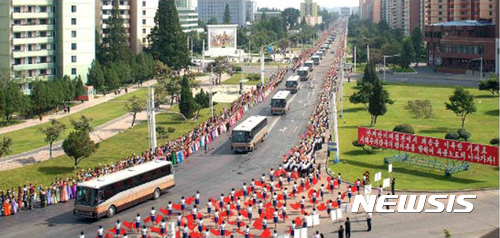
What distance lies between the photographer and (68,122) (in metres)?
70.6

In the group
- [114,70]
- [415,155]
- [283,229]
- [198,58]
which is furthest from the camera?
[198,58]

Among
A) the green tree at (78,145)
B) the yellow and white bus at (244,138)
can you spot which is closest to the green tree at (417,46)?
the yellow and white bus at (244,138)

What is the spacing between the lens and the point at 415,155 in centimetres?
4941

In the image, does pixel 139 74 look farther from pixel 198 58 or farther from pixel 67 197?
pixel 67 197

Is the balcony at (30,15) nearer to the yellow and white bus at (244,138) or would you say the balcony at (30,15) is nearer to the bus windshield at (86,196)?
the yellow and white bus at (244,138)

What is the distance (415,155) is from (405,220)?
1581 centimetres

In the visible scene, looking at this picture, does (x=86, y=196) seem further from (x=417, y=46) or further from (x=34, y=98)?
(x=417, y=46)

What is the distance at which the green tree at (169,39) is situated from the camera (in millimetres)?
115375

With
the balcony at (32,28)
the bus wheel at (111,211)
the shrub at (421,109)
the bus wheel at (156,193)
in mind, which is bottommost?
the bus wheel at (111,211)

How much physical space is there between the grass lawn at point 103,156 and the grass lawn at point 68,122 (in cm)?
566

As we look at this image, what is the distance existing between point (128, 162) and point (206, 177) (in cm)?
621

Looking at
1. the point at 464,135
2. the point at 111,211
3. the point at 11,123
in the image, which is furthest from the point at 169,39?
the point at 111,211

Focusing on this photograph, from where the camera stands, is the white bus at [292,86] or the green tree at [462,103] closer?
the green tree at [462,103]

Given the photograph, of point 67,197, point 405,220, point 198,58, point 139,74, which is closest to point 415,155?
point 405,220
